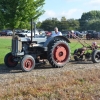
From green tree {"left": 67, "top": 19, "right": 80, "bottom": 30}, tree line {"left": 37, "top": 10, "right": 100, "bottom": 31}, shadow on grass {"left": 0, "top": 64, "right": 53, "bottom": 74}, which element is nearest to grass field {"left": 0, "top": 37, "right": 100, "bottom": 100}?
shadow on grass {"left": 0, "top": 64, "right": 53, "bottom": 74}

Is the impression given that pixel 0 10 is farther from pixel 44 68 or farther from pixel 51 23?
pixel 51 23

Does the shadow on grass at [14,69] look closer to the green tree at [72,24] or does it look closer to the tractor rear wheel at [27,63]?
the tractor rear wheel at [27,63]

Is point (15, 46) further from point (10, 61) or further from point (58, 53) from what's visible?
point (58, 53)

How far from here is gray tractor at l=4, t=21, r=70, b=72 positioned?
10688 millimetres

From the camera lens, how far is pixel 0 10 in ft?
73.6

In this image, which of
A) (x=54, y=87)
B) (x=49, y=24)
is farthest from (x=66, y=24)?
(x=54, y=87)

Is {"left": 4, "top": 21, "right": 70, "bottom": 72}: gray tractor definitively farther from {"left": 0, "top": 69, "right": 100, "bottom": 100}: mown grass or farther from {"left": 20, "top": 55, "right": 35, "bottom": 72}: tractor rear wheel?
{"left": 0, "top": 69, "right": 100, "bottom": 100}: mown grass

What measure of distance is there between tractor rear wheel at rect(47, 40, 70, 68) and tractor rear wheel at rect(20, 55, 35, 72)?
85 centimetres

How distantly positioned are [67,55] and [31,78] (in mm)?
3127

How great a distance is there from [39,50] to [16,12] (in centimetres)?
1147

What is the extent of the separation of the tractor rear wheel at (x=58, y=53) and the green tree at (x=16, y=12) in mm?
11319

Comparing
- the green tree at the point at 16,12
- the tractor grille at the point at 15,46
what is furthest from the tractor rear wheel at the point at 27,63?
the green tree at the point at 16,12

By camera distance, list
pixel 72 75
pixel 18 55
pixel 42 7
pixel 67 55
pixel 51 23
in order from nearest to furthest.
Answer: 1. pixel 72 75
2. pixel 18 55
3. pixel 67 55
4. pixel 42 7
5. pixel 51 23

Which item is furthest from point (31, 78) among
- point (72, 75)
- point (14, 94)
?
point (14, 94)
